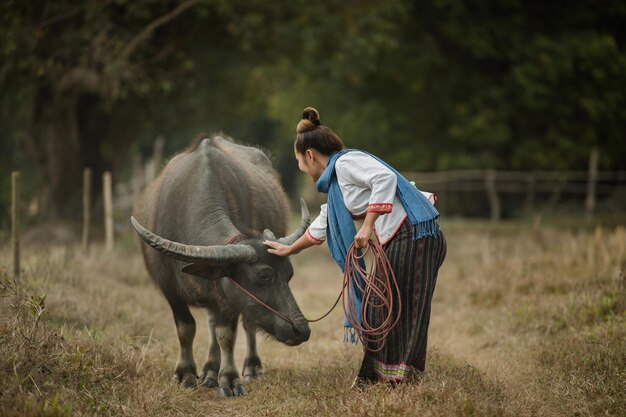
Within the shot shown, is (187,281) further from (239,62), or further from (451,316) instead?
(239,62)

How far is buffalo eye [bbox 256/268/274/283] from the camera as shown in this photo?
5086 mm

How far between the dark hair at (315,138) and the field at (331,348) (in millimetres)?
1641

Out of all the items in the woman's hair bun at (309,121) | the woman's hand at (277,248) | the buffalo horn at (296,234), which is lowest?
the woman's hand at (277,248)

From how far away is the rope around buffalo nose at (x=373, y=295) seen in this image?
15.0 ft

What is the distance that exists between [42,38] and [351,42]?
603 cm

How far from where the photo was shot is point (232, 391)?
17.8 ft

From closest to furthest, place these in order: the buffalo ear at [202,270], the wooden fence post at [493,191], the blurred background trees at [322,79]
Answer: the buffalo ear at [202,270], the blurred background trees at [322,79], the wooden fence post at [493,191]

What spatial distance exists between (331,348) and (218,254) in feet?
7.04

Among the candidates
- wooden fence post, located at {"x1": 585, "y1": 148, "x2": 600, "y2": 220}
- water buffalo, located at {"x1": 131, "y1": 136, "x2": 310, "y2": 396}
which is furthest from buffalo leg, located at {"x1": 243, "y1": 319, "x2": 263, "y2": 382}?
wooden fence post, located at {"x1": 585, "y1": 148, "x2": 600, "y2": 220}

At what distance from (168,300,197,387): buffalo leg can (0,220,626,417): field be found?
0.14 metres

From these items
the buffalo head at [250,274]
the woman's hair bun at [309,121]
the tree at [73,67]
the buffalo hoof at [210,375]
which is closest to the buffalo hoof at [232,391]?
the buffalo hoof at [210,375]

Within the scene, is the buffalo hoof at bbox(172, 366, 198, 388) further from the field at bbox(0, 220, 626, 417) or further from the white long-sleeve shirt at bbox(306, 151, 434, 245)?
the white long-sleeve shirt at bbox(306, 151, 434, 245)

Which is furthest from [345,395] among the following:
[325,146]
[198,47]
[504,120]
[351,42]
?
[504,120]

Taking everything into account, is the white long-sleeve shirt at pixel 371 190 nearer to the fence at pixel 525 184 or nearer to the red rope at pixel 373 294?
the red rope at pixel 373 294
